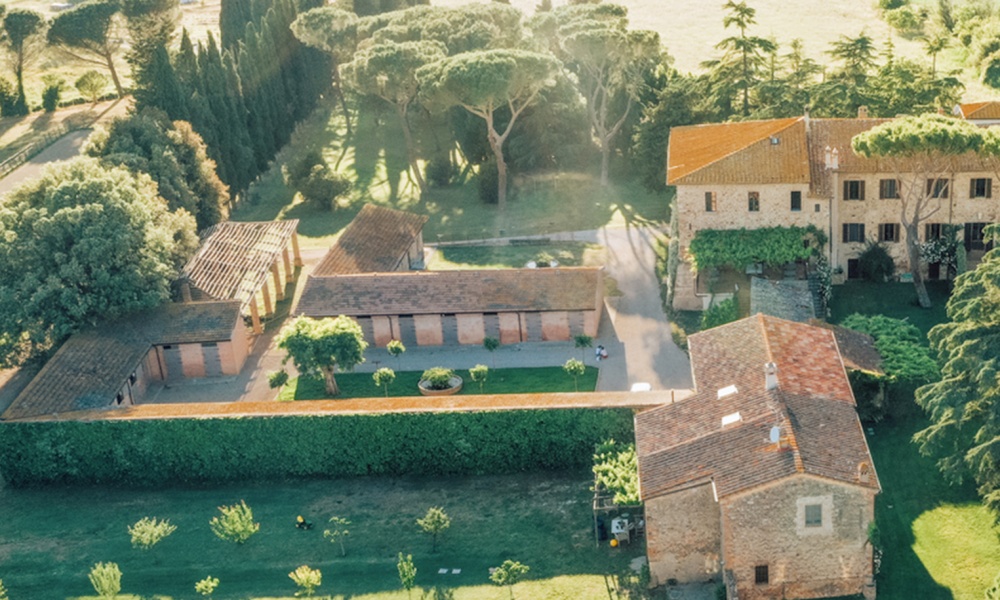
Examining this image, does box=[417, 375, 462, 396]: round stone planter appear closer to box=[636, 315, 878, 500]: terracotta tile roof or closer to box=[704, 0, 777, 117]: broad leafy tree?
box=[636, 315, 878, 500]: terracotta tile roof

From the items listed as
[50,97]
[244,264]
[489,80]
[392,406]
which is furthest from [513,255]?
[50,97]

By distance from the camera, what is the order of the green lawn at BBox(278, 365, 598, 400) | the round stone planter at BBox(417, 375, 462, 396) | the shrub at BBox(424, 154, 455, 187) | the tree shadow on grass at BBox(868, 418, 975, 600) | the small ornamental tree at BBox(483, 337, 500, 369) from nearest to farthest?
the tree shadow on grass at BBox(868, 418, 975, 600), the round stone planter at BBox(417, 375, 462, 396), the green lawn at BBox(278, 365, 598, 400), the small ornamental tree at BBox(483, 337, 500, 369), the shrub at BBox(424, 154, 455, 187)

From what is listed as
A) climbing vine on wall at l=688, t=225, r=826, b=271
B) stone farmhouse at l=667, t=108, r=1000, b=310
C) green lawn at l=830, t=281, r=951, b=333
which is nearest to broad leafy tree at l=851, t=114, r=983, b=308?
stone farmhouse at l=667, t=108, r=1000, b=310

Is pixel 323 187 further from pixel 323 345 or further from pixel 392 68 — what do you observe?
pixel 323 345

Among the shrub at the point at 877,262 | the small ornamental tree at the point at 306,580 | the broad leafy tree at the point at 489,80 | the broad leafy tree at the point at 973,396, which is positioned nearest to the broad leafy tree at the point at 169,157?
the broad leafy tree at the point at 489,80

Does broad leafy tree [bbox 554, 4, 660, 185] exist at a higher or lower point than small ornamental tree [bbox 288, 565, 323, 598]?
higher

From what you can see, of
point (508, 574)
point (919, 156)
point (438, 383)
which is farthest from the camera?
point (919, 156)

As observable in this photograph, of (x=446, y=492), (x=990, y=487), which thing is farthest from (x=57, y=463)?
(x=990, y=487)
